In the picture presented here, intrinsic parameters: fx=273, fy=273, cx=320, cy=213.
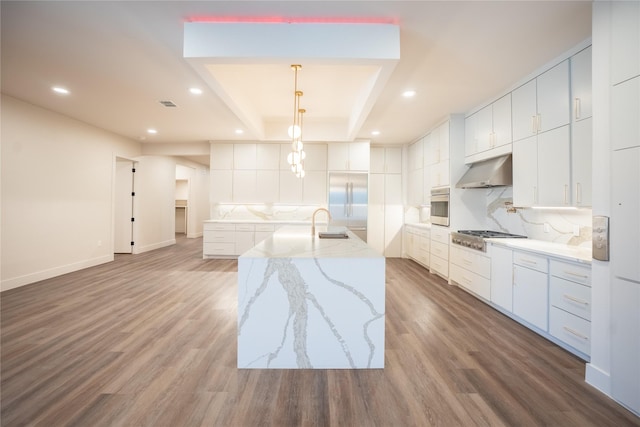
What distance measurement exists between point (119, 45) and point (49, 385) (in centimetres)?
290

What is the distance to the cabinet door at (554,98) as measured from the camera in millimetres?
2682

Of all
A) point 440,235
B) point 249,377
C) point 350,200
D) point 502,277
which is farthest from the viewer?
point 350,200

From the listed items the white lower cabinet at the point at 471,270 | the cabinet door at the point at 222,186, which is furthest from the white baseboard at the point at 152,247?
the white lower cabinet at the point at 471,270

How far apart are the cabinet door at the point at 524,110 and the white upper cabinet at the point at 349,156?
3.07 m

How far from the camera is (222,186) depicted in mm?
6418

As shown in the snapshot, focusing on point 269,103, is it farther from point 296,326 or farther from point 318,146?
point 296,326

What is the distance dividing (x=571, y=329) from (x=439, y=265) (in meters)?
2.46

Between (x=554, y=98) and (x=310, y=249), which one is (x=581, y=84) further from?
(x=310, y=249)

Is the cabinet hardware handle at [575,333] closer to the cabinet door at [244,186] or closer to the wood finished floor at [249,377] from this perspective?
the wood finished floor at [249,377]

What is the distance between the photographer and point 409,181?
645 centimetres

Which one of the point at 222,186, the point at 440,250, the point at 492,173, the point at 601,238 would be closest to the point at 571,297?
the point at 601,238

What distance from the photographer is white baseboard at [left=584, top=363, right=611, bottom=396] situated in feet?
5.99

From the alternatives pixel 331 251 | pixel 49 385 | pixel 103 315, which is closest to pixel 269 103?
pixel 331 251

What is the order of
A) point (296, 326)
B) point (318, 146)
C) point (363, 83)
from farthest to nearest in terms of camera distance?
point (318, 146) → point (363, 83) → point (296, 326)
